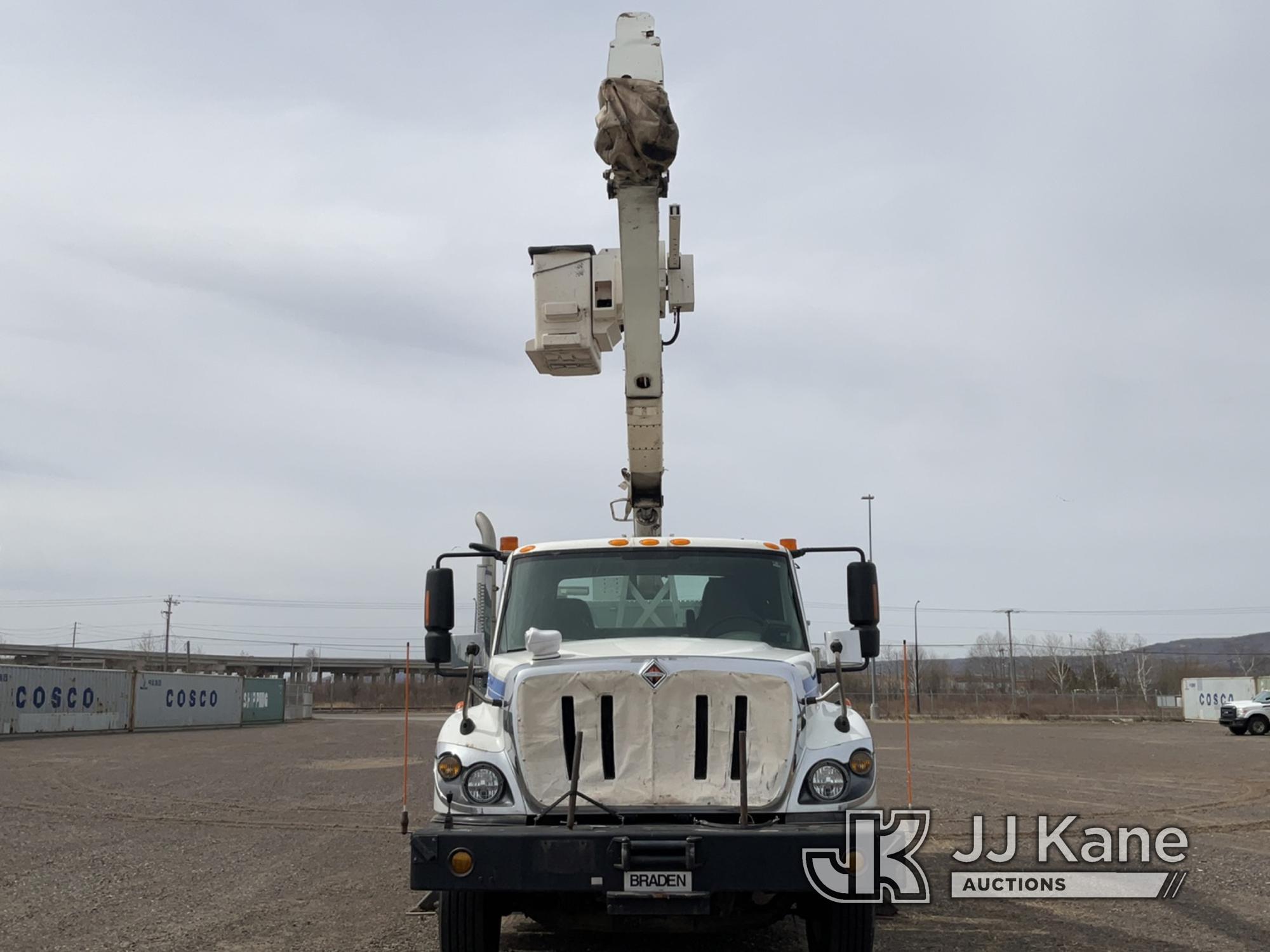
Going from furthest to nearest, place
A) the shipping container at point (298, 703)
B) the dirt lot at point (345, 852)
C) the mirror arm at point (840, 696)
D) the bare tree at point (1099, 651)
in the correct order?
1. the bare tree at point (1099, 651)
2. the shipping container at point (298, 703)
3. the dirt lot at point (345, 852)
4. the mirror arm at point (840, 696)

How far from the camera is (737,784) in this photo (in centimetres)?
533

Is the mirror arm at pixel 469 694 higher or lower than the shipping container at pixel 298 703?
higher

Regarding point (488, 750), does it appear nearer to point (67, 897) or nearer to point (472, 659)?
point (472, 659)

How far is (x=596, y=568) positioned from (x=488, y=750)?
61.4 inches

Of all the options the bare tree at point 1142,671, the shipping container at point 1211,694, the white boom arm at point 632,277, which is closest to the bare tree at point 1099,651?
the bare tree at point 1142,671

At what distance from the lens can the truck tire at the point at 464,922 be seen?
5.39 meters

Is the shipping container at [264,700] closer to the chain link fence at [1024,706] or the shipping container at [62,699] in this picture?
the shipping container at [62,699]

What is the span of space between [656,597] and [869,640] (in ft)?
4.27

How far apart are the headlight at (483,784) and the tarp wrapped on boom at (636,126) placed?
14.6ft

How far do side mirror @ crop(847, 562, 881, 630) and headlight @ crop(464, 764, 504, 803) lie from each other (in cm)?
241

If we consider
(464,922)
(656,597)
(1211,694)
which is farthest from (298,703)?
(464,922)

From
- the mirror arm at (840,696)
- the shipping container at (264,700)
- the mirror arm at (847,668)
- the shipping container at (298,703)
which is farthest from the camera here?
the shipping container at (298,703)

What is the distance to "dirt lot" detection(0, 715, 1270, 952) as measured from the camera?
22.0 feet

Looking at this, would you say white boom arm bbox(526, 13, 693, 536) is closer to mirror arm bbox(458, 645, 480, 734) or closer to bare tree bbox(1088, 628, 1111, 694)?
mirror arm bbox(458, 645, 480, 734)
